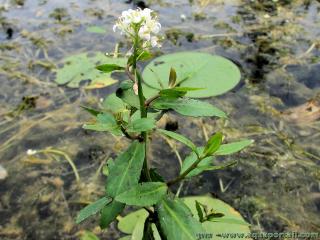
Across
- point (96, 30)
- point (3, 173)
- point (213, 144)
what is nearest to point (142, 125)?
point (213, 144)

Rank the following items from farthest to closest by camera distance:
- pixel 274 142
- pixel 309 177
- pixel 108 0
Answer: pixel 108 0
pixel 274 142
pixel 309 177

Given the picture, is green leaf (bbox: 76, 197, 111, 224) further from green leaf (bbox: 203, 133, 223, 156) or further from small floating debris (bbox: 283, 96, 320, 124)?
small floating debris (bbox: 283, 96, 320, 124)

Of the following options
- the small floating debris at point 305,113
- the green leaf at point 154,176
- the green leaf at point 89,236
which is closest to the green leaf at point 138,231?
the green leaf at point 89,236

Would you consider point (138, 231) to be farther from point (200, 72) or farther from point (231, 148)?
point (200, 72)

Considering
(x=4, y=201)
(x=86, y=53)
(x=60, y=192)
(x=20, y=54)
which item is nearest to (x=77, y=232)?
(x=60, y=192)

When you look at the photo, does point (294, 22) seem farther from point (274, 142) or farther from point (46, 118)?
point (46, 118)

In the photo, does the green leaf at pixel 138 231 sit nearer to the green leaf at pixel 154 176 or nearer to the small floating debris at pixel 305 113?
the green leaf at pixel 154 176
